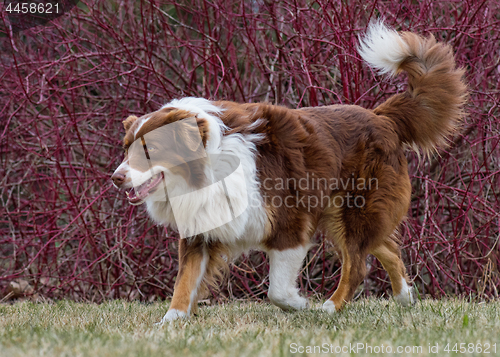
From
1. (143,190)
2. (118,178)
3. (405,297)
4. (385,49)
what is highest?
(385,49)

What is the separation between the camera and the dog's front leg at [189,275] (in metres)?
3.21

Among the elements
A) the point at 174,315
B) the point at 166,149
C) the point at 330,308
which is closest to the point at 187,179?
the point at 166,149

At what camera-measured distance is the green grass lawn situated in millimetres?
2059

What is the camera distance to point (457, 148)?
532 cm

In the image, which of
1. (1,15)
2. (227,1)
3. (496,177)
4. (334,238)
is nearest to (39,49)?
(1,15)

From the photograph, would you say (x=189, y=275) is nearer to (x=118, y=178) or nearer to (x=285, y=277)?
(x=285, y=277)

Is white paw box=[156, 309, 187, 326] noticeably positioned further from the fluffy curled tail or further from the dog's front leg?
the fluffy curled tail

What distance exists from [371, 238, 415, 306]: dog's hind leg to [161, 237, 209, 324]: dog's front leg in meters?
1.41

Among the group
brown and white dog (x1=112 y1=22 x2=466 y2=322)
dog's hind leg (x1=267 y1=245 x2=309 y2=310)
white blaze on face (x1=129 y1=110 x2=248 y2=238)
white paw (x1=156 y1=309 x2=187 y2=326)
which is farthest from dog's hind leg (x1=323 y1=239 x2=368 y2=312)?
white paw (x1=156 y1=309 x2=187 y2=326)

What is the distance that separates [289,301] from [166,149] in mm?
1321

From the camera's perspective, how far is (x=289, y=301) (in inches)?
131

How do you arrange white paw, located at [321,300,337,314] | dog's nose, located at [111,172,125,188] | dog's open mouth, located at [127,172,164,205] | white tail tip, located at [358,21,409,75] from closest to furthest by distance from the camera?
dog's nose, located at [111,172,125,188] < dog's open mouth, located at [127,172,164,205] < white paw, located at [321,300,337,314] < white tail tip, located at [358,21,409,75]

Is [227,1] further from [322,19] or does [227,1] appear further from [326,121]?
[326,121]

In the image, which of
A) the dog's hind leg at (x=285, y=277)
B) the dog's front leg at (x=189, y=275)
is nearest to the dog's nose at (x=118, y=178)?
the dog's front leg at (x=189, y=275)
